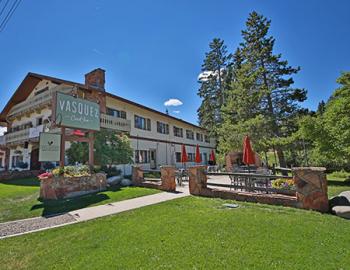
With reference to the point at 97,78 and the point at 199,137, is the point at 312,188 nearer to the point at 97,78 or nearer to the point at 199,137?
the point at 97,78

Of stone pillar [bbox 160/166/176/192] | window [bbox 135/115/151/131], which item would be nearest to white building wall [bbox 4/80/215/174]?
window [bbox 135/115/151/131]

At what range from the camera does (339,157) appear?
11.2m

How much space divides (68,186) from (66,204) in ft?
5.03

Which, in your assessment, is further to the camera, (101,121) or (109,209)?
(101,121)

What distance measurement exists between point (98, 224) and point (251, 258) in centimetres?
375

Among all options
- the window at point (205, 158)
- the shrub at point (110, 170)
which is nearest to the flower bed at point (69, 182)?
the shrub at point (110, 170)

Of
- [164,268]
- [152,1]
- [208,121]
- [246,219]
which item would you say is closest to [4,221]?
[164,268]

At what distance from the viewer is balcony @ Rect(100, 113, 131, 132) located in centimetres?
1667

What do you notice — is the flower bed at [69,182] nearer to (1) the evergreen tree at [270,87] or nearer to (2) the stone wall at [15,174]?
(2) the stone wall at [15,174]

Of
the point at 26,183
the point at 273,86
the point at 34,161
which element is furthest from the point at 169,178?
the point at 34,161

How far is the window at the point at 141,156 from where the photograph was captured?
66.8ft

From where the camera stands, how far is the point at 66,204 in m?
7.80

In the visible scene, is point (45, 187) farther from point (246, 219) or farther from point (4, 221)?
point (246, 219)

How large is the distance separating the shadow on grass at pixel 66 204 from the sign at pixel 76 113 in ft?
11.1
